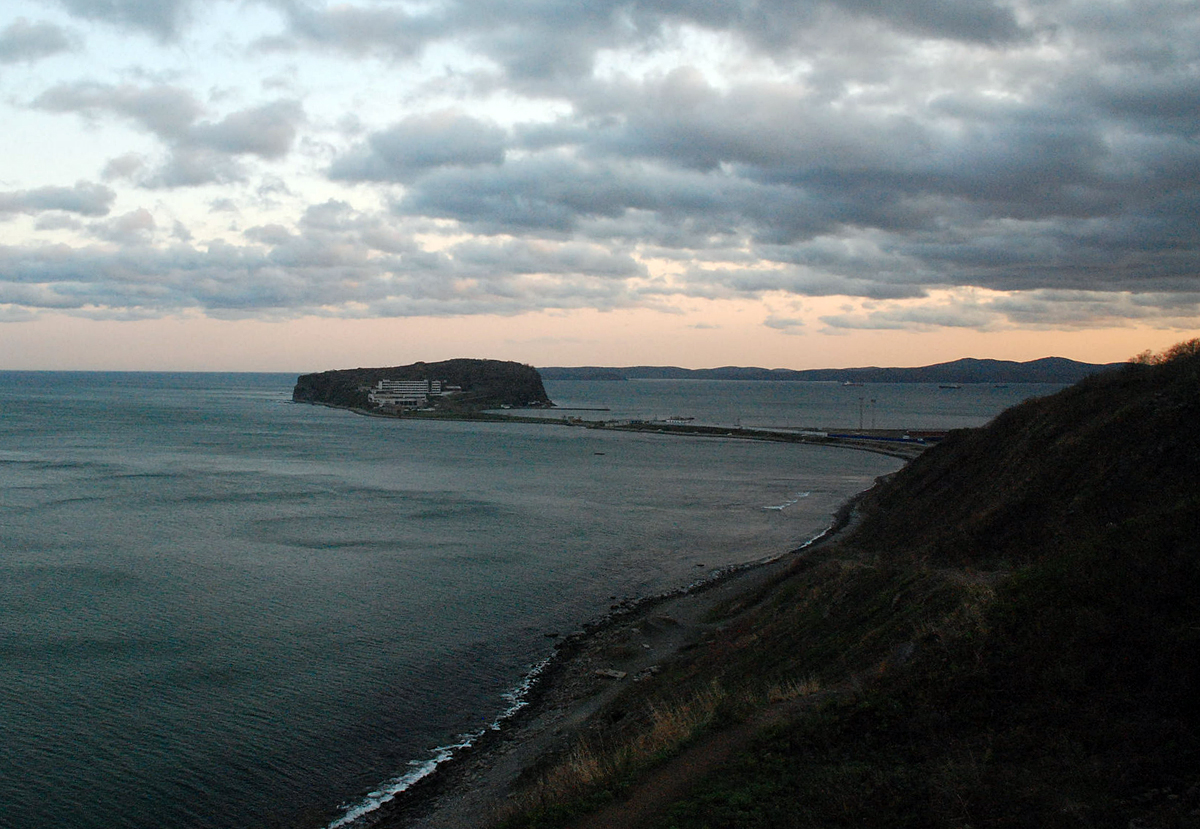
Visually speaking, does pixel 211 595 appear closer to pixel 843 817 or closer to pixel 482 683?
pixel 482 683

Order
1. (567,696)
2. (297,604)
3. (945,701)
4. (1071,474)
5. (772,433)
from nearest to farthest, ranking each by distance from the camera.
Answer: (945,701), (567,696), (1071,474), (297,604), (772,433)

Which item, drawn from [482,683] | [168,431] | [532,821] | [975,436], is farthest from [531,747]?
[168,431]

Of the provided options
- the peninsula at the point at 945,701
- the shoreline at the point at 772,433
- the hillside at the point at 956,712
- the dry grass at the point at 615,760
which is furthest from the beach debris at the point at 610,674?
the shoreline at the point at 772,433

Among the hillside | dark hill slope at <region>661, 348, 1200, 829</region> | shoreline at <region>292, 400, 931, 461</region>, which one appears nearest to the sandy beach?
the hillside

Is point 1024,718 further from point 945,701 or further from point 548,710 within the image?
point 548,710

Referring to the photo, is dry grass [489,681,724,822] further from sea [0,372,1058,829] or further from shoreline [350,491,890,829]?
sea [0,372,1058,829]

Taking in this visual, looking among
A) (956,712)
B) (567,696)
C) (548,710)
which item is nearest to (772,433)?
(567,696)
